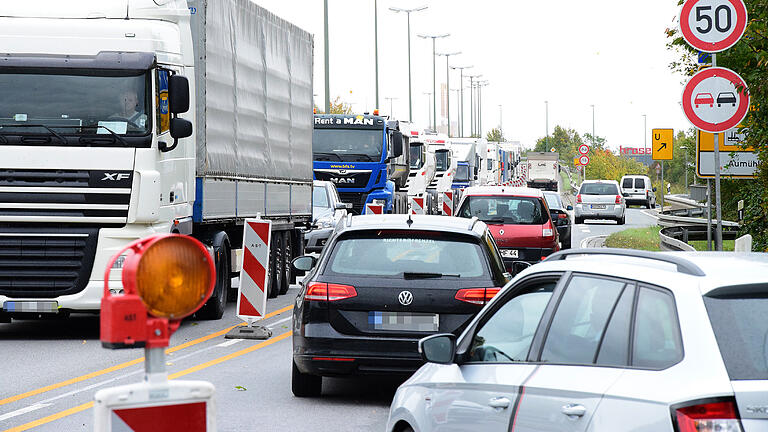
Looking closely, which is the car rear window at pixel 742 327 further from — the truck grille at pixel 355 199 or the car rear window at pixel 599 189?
the car rear window at pixel 599 189

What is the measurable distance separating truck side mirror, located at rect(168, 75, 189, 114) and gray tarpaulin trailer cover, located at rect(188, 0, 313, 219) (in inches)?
71.9

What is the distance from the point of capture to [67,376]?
37.6 feet

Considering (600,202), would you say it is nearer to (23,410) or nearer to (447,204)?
(447,204)

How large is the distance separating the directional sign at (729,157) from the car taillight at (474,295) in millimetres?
6410

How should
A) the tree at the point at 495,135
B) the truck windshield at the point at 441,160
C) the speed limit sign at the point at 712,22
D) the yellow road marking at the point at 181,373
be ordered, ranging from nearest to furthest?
the yellow road marking at the point at 181,373
the speed limit sign at the point at 712,22
the truck windshield at the point at 441,160
the tree at the point at 495,135

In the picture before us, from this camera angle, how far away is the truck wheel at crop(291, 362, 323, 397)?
10.2 metres

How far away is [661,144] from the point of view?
3497 cm

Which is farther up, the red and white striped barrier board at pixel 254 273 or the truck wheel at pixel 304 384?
the red and white striped barrier board at pixel 254 273

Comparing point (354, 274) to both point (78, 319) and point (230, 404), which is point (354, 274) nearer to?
point (230, 404)

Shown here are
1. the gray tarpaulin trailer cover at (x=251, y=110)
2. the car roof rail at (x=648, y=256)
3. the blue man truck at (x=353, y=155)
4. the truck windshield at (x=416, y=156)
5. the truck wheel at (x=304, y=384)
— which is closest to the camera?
the car roof rail at (x=648, y=256)

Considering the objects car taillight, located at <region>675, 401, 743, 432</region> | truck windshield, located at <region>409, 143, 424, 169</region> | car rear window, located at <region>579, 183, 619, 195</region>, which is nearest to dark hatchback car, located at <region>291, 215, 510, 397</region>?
car taillight, located at <region>675, 401, 743, 432</region>

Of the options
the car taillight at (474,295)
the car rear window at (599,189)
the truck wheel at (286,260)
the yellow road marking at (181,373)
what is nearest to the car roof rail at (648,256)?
the car taillight at (474,295)

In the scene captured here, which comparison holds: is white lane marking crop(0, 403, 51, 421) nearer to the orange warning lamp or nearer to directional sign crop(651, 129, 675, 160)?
the orange warning lamp

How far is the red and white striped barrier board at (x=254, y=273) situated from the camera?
14.6 metres
